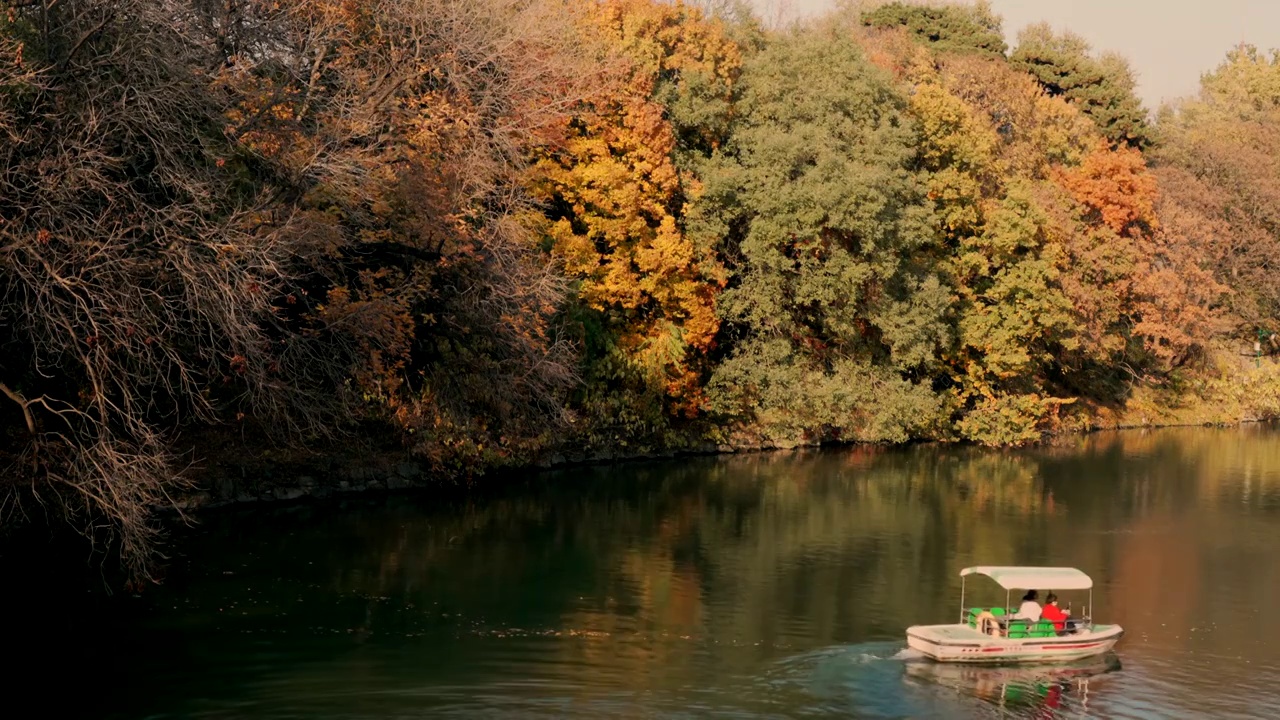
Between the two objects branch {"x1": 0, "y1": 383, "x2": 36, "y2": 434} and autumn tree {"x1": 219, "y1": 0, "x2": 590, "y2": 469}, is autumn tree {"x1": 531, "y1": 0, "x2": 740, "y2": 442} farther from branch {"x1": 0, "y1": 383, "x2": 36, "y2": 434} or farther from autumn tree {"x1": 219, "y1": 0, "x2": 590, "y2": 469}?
branch {"x1": 0, "y1": 383, "x2": 36, "y2": 434}

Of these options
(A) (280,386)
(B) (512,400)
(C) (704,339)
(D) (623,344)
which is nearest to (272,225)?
(A) (280,386)

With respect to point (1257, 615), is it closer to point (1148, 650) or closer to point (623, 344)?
point (1148, 650)

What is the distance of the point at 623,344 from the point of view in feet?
169

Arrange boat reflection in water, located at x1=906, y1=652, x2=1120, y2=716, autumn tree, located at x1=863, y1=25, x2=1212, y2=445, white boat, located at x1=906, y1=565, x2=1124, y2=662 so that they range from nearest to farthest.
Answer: boat reflection in water, located at x1=906, y1=652, x2=1120, y2=716, white boat, located at x1=906, y1=565, x2=1124, y2=662, autumn tree, located at x1=863, y1=25, x2=1212, y2=445

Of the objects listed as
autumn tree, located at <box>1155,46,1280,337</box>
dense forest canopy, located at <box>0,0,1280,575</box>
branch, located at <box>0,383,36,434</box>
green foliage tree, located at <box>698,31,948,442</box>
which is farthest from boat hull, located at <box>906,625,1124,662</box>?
autumn tree, located at <box>1155,46,1280,337</box>

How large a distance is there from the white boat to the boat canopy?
0.02 m

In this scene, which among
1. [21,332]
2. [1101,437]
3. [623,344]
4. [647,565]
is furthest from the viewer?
[1101,437]

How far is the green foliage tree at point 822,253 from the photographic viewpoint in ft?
175

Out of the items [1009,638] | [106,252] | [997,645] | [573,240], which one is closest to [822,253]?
[573,240]

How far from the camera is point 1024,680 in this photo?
2548cm

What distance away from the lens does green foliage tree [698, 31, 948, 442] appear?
53.4m

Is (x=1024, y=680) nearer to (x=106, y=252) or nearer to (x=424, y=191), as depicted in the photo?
(x=106, y=252)

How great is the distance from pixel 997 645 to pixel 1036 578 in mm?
2226

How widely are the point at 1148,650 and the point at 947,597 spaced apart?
4875 millimetres
